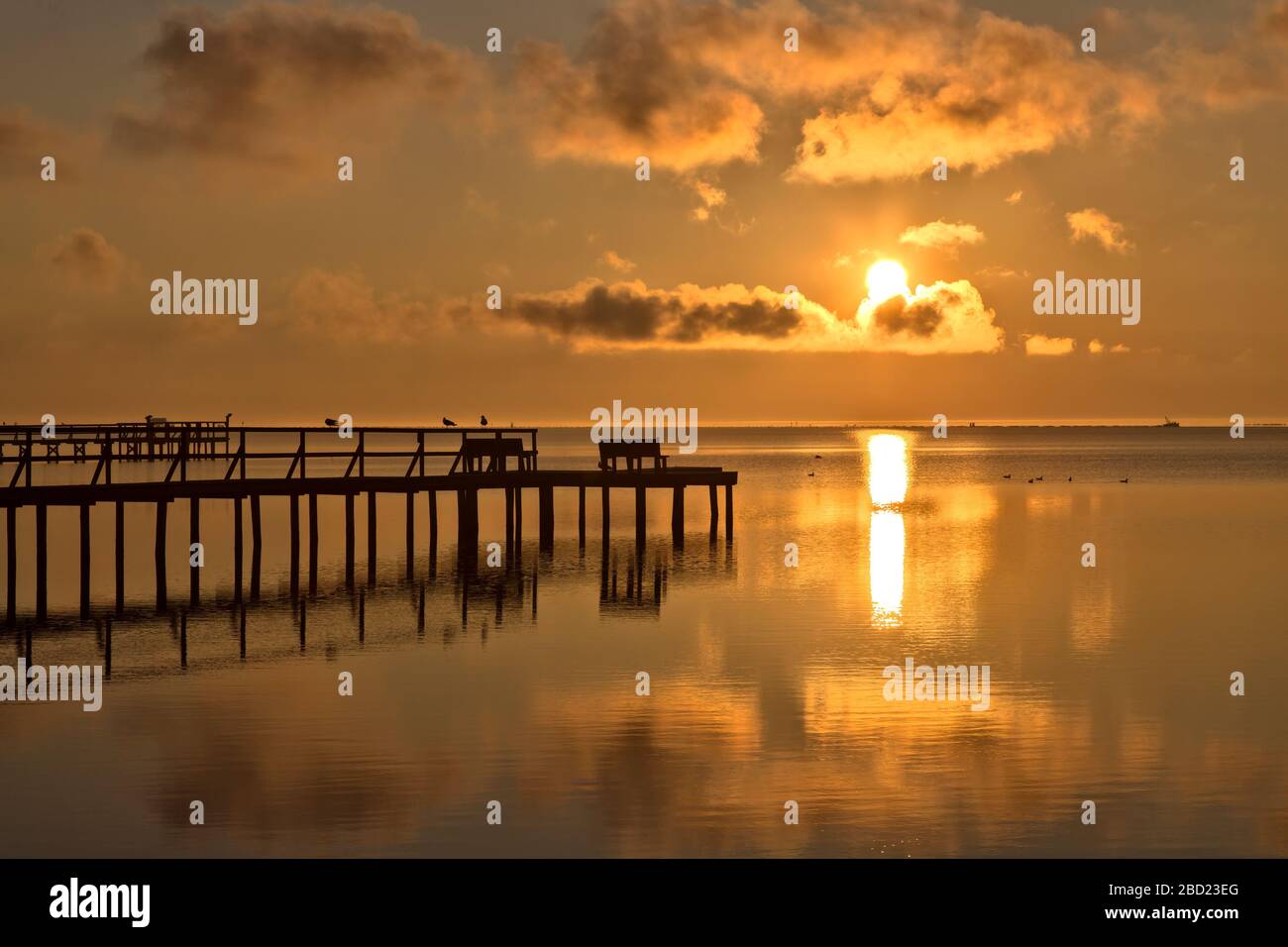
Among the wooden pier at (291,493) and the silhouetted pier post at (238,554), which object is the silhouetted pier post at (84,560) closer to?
the wooden pier at (291,493)

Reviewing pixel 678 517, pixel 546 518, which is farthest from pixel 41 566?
pixel 678 517

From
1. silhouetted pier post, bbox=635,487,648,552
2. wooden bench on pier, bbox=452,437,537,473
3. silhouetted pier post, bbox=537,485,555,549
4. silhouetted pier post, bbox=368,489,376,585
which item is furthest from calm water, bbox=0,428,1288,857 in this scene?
silhouetted pier post, bbox=537,485,555,549

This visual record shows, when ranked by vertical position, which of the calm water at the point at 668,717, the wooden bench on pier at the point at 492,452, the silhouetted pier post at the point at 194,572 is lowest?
the calm water at the point at 668,717

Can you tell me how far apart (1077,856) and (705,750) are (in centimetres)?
590

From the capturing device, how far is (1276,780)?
1870cm

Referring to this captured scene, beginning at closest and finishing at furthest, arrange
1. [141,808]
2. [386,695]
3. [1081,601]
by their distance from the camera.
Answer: [141,808] → [386,695] → [1081,601]

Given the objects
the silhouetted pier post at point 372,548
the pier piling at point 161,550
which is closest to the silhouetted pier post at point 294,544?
the silhouetted pier post at point 372,548

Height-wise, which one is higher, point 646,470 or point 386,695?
point 646,470

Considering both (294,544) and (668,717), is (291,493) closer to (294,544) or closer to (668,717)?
(294,544)

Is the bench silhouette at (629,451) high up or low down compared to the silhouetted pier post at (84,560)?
up

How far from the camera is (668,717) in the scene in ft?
73.4

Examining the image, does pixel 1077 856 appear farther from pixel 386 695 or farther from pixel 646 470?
pixel 646 470

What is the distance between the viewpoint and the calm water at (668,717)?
16203 mm
